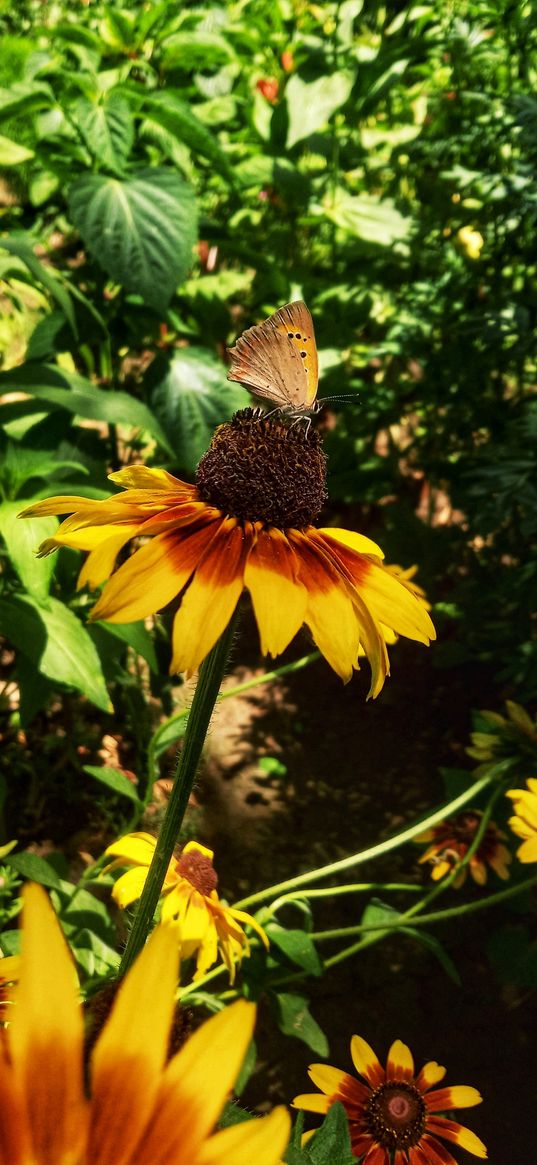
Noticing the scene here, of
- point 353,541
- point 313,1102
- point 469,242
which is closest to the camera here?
point 353,541

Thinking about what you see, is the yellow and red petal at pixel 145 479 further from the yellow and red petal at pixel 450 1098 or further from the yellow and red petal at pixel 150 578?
the yellow and red petal at pixel 450 1098

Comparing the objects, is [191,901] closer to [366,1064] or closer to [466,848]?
[366,1064]

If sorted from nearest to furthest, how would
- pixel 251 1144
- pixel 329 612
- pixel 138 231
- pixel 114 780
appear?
pixel 251 1144, pixel 329 612, pixel 114 780, pixel 138 231

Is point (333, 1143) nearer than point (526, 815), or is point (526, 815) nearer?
point (333, 1143)

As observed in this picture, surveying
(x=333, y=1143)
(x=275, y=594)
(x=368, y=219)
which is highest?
(x=368, y=219)

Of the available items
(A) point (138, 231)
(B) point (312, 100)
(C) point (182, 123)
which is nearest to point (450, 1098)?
(A) point (138, 231)

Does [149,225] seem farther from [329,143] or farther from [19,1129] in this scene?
[19,1129]

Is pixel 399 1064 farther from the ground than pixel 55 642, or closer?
closer
